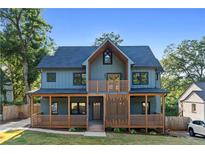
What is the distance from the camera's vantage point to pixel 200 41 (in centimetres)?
2706

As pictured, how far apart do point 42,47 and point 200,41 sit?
12667 mm

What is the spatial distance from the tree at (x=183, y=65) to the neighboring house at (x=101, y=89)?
29.9ft

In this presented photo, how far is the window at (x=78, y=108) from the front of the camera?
17891mm

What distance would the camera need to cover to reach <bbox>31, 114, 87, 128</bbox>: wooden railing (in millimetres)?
16484

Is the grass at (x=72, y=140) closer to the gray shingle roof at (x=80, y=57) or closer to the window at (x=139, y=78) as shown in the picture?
the window at (x=139, y=78)

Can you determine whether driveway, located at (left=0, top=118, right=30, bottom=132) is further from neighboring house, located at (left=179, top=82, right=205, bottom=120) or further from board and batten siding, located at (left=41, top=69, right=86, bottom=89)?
neighboring house, located at (left=179, top=82, right=205, bottom=120)

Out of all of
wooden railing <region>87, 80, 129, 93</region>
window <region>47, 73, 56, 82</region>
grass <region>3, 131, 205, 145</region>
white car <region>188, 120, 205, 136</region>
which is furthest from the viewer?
window <region>47, 73, 56, 82</region>

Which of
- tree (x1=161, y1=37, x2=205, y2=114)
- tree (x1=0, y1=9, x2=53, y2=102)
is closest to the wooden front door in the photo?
tree (x1=0, y1=9, x2=53, y2=102)

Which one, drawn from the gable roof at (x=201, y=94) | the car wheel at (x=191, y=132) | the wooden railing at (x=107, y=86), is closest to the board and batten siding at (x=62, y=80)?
the wooden railing at (x=107, y=86)

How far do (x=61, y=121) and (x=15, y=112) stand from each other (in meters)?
6.04
